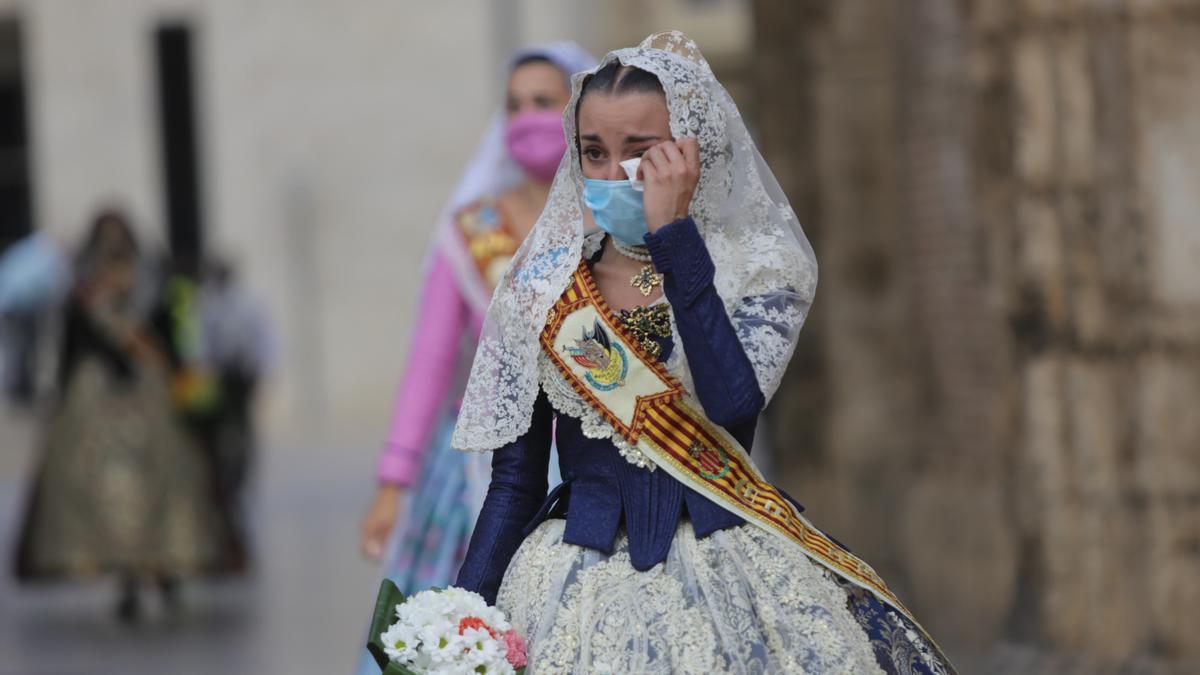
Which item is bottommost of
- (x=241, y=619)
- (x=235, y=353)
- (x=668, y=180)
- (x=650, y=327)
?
(x=241, y=619)

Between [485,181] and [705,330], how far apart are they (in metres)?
2.76

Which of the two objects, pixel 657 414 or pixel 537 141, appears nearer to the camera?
pixel 657 414

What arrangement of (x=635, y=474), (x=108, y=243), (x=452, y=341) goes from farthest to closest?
1. (x=108, y=243)
2. (x=452, y=341)
3. (x=635, y=474)

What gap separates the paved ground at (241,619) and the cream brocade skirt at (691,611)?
5444 mm

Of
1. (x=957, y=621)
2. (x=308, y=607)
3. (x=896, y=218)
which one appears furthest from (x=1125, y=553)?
(x=308, y=607)

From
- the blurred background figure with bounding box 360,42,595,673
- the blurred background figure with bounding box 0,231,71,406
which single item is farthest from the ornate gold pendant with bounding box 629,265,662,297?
the blurred background figure with bounding box 0,231,71,406

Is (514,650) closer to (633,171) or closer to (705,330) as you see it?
(705,330)

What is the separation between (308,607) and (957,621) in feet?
12.5

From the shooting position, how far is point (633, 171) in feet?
11.6

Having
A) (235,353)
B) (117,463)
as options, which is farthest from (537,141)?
(235,353)

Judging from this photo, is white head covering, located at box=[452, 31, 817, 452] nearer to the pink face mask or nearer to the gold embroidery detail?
the gold embroidery detail

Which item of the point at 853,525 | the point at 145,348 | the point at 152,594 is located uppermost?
the point at 145,348

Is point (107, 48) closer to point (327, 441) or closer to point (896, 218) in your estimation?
point (327, 441)

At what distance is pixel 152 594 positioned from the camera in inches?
516
